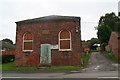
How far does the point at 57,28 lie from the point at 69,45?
7.01 ft

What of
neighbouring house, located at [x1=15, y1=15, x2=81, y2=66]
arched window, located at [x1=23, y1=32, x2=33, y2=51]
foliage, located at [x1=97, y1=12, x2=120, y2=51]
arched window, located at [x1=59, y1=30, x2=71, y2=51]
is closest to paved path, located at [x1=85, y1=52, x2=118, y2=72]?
neighbouring house, located at [x1=15, y1=15, x2=81, y2=66]

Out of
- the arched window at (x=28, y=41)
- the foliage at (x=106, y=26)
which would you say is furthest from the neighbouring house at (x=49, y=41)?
the foliage at (x=106, y=26)

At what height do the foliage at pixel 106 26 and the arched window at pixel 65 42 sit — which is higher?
the foliage at pixel 106 26

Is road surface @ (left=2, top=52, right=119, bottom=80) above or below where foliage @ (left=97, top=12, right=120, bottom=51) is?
below

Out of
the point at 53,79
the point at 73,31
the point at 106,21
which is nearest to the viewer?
the point at 53,79

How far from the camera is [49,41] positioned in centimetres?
2525

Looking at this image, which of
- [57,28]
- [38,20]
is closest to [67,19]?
[57,28]

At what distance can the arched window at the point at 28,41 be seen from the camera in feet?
85.2

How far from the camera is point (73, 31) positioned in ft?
81.5

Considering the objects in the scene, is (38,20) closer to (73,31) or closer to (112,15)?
(73,31)

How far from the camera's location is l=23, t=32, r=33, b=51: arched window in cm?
2597

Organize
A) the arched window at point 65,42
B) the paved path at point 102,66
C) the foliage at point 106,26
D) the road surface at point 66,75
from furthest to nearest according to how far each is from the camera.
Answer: the foliage at point 106,26
the arched window at point 65,42
the paved path at point 102,66
the road surface at point 66,75

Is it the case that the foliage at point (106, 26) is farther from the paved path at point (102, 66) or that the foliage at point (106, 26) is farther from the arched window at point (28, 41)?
the arched window at point (28, 41)

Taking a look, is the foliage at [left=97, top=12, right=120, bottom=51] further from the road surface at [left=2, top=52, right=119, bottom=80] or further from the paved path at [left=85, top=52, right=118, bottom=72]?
the road surface at [left=2, top=52, right=119, bottom=80]
